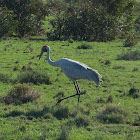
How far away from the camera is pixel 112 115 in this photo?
9.41 meters

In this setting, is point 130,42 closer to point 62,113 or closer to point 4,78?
point 4,78

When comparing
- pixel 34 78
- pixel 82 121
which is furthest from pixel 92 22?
pixel 82 121

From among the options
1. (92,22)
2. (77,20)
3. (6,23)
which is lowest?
(6,23)

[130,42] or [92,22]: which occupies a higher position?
[92,22]

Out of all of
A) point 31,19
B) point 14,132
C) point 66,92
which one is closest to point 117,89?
point 66,92

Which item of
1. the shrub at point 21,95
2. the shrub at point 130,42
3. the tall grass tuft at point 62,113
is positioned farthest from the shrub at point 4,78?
the shrub at point 130,42

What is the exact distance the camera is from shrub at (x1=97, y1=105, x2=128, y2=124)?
9273 mm

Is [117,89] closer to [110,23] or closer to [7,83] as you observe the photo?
[7,83]

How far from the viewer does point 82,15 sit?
32.2 metres

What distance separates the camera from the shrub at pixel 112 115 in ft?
30.4

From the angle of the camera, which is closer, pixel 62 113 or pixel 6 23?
pixel 62 113

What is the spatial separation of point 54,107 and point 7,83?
4316 mm

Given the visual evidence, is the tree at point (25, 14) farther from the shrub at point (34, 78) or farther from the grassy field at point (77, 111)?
the shrub at point (34, 78)

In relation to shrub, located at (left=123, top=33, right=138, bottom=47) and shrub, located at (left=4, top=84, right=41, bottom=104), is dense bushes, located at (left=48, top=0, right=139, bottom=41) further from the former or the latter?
shrub, located at (left=4, top=84, right=41, bottom=104)
